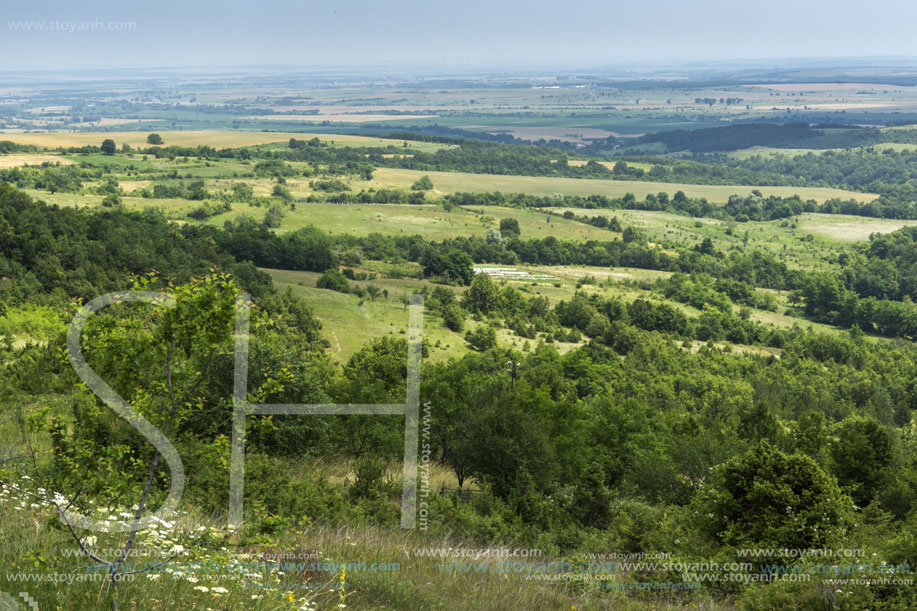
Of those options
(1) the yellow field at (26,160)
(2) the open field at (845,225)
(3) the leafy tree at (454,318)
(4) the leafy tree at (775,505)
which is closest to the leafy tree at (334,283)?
(3) the leafy tree at (454,318)

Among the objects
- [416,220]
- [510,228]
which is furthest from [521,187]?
[416,220]

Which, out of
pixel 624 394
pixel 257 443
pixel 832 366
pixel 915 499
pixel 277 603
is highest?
pixel 277 603

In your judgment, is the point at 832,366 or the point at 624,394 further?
the point at 832,366

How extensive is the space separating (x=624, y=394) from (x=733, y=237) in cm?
11298

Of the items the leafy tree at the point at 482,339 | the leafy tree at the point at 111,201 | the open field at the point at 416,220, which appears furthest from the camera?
the open field at the point at 416,220

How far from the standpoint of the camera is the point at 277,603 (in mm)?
7000

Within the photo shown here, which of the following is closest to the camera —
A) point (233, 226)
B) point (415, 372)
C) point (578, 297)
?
point (415, 372)

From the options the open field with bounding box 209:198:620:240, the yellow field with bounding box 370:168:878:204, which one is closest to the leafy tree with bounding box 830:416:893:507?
the open field with bounding box 209:198:620:240

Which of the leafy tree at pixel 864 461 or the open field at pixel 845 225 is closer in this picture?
the leafy tree at pixel 864 461

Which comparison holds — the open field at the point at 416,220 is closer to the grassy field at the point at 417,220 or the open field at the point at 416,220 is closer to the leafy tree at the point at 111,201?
the grassy field at the point at 417,220

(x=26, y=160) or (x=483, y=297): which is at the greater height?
(x=26, y=160)

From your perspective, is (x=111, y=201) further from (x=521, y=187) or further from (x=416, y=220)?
(x=521, y=187)

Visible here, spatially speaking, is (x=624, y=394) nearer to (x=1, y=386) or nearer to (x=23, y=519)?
(x=1, y=386)

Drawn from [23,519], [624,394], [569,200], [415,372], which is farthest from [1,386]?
[569,200]
